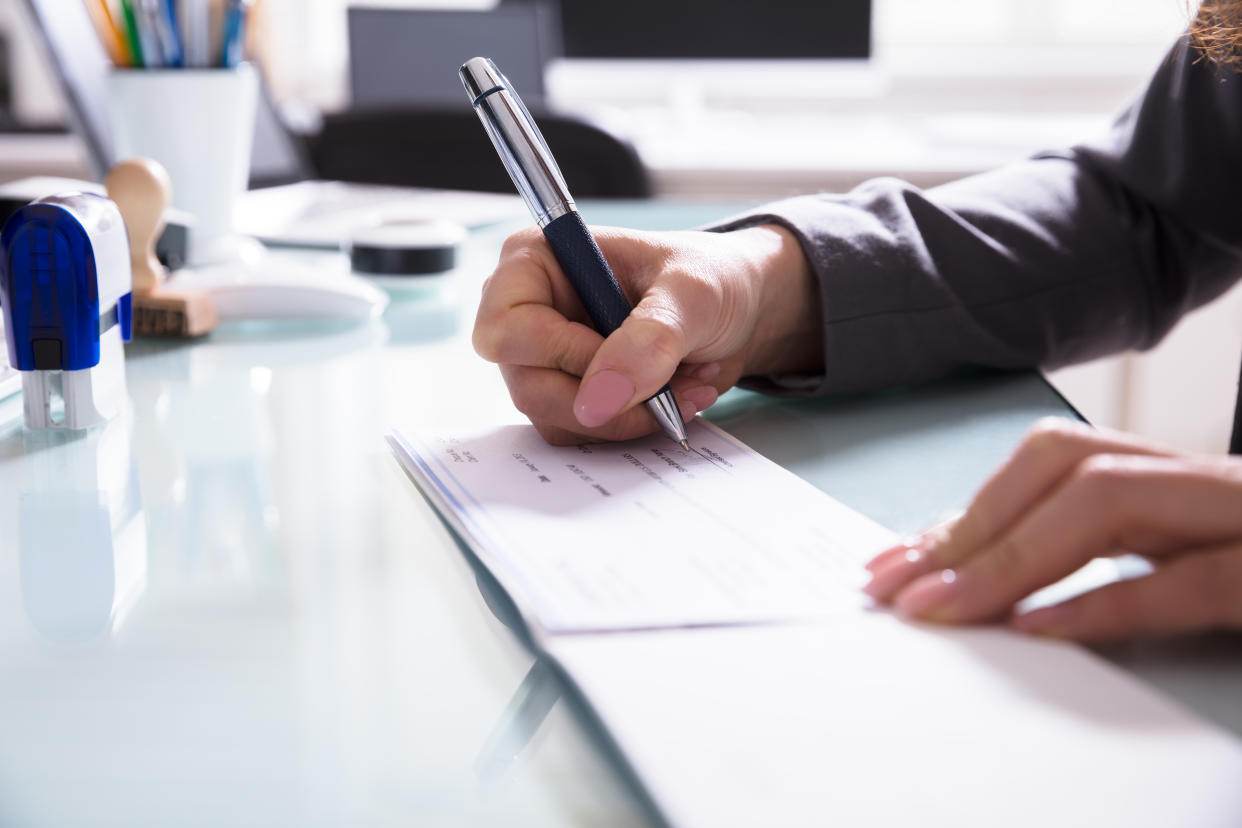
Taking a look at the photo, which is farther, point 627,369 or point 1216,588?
point 627,369

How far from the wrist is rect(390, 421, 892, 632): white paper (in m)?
0.07

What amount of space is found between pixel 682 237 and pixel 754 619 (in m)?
0.25

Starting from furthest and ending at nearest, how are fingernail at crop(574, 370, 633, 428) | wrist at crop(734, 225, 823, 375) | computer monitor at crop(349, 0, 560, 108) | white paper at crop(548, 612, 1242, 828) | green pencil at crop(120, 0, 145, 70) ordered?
computer monitor at crop(349, 0, 560, 108) < green pencil at crop(120, 0, 145, 70) < wrist at crop(734, 225, 823, 375) < fingernail at crop(574, 370, 633, 428) < white paper at crop(548, 612, 1242, 828)

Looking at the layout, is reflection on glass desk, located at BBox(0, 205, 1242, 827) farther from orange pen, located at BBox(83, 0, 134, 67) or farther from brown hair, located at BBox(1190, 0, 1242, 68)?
orange pen, located at BBox(83, 0, 134, 67)

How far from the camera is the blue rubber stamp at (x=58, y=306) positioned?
0.48 meters

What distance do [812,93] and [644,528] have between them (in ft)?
6.70

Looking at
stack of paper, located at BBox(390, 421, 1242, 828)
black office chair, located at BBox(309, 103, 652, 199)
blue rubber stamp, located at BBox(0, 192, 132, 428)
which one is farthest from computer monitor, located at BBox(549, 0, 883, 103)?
stack of paper, located at BBox(390, 421, 1242, 828)

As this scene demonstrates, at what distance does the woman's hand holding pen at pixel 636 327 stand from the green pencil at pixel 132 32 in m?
0.44

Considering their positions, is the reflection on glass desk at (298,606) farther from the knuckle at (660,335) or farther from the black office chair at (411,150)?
the black office chair at (411,150)

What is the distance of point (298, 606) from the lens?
340 mm

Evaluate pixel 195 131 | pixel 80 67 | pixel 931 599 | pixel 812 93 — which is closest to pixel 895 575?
pixel 931 599

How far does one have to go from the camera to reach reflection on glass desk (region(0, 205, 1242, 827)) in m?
0.25

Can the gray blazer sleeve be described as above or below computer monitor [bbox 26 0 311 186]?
below

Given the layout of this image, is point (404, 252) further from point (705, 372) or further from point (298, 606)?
point (298, 606)
